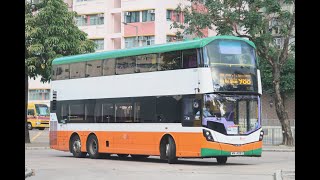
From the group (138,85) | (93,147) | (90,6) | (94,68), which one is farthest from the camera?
(90,6)

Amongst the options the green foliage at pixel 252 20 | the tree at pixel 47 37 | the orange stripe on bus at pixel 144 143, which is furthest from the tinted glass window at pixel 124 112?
the green foliage at pixel 252 20

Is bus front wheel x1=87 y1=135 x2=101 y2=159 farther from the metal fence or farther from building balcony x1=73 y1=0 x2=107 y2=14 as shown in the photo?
building balcony x1=73 y1=0 x2=107 y2=14

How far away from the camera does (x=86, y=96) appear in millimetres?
29000

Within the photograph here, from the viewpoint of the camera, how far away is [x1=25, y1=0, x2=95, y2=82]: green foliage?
37219 millimetres

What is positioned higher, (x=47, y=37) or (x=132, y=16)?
(x=132, y=16)

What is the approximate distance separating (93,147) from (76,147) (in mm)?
1084

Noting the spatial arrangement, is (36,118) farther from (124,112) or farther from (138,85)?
(138,85)

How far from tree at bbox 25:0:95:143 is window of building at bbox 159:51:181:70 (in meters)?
13.1

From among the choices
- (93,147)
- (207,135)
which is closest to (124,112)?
(93,147)

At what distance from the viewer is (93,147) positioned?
28984 mm

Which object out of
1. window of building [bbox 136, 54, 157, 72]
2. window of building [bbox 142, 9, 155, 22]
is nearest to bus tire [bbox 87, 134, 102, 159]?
window of building [bbox 136, 54, 157, 72]
